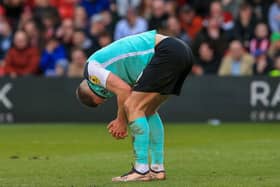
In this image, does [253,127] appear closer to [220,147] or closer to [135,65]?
[220,147]

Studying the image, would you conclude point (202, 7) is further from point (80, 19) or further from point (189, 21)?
point (80, 19)

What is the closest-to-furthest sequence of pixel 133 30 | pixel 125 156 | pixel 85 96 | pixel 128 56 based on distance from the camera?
1. pixel 128 56
2. pixel 85 96
3. pixel 125 156
4. pixel 133 30

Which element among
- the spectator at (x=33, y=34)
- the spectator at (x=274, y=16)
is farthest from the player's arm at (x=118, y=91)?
the spectator at (x=33, y=34)

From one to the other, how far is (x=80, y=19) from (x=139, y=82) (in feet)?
49.6

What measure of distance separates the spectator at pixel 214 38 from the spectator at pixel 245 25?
0.48 metres

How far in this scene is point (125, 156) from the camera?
13672 millimetres

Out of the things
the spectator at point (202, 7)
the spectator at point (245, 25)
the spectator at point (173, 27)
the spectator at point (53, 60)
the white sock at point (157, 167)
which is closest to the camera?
the white sock at point (157, 167)

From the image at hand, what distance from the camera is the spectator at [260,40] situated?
2309cm

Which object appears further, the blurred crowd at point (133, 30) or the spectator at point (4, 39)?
the spectator at point (4, 39)

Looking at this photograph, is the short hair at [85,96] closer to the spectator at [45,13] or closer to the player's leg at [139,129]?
the player's leg at [139,129]

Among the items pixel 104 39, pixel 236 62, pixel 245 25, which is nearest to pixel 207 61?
pixel 236 62

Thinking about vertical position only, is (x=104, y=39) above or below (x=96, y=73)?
below

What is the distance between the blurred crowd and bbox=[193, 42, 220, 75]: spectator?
3 centimetres

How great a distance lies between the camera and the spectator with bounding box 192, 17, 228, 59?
23312 millimetres
